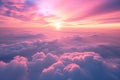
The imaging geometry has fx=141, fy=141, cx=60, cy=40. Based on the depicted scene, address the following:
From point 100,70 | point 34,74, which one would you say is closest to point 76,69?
point 100,70

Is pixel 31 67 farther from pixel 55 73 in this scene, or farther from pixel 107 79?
pixel 107 79

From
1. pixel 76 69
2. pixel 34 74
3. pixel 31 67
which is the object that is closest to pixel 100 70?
pixel 76 69

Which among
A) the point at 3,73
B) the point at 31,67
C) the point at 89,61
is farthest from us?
the point at 31,67

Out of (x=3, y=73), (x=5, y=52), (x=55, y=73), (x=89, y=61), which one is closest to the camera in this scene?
(x=55, y=73)

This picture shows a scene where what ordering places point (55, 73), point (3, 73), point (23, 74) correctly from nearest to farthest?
point (55, 73) → point (3, 73) → point (23, 74)

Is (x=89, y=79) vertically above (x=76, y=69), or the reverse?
(x=76, y=69)

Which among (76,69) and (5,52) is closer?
(76,69)

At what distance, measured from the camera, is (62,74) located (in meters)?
34.8

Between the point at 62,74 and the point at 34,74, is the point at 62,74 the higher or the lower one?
the higher one

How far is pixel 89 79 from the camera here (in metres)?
38.8

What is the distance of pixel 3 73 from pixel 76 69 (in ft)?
63.7

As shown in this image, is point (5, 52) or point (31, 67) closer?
point (31, 67)

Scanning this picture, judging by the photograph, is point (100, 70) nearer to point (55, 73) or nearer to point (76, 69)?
point (76, 69)

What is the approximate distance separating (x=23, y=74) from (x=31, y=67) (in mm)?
6806
